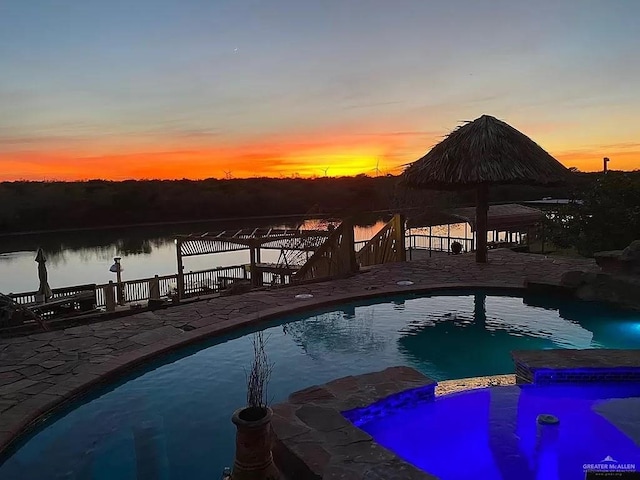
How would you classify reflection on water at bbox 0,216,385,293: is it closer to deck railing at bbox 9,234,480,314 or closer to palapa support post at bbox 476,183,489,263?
deck railing at bbox 9,234,480,314

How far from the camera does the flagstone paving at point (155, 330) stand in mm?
4477

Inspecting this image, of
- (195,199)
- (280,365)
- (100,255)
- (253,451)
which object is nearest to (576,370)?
(280,365)

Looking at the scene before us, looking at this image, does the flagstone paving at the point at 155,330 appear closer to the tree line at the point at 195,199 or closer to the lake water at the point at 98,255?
the lake water at the point at 98,255

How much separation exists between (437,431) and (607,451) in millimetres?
1275

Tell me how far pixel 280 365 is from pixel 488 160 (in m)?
7.53

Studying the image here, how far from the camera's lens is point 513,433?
3.76m

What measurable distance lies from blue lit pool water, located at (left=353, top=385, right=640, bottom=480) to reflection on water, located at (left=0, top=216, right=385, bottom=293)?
14.7 meters

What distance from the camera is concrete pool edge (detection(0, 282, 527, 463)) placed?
12.9 ft

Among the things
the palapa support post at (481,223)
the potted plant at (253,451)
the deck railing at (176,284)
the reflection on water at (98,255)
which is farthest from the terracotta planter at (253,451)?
the reflection on water at (98,255)

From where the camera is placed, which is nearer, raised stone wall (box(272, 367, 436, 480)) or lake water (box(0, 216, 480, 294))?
raised stone wall (box(272, 367, 436, 480))

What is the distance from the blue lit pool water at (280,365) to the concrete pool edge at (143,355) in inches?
4.3

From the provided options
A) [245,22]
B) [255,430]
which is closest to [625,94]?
[245,22]

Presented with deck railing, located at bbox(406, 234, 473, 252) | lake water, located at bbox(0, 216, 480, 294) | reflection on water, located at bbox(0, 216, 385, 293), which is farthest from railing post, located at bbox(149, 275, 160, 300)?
deck railing, located at bbox(406, 234, 473, 252)

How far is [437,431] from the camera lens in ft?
13.1
